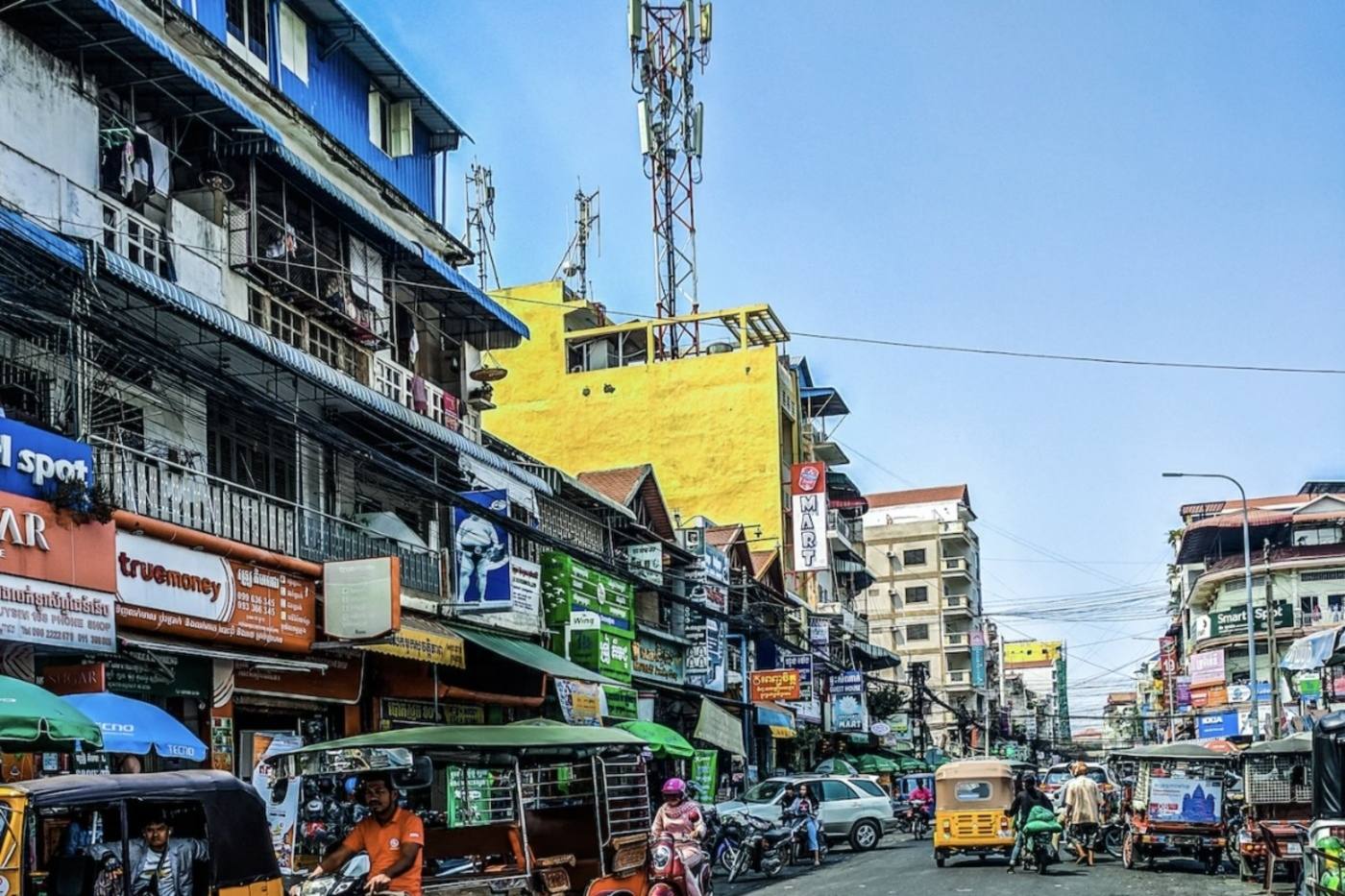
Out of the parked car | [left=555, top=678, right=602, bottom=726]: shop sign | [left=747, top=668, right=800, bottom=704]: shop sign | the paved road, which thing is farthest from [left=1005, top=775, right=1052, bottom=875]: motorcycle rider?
[left=747, top=668, right=800, bottom=704]: shop sign

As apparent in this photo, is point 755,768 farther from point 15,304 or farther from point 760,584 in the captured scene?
point 15,304

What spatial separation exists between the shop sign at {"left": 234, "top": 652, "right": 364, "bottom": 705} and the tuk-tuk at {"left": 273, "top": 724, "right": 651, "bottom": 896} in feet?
12.0

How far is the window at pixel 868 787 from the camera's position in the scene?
33.9 meters

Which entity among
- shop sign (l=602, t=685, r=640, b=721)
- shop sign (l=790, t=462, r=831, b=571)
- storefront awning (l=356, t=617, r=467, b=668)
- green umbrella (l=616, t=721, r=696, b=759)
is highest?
shop sign (l=790, t=462, r=831, b=571)

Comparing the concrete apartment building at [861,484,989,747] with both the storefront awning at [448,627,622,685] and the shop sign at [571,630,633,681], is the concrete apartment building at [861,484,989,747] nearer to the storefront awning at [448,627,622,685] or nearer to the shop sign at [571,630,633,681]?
the shop sign at [571,630,633,681]

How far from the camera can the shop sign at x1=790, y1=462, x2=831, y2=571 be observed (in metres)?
49.2

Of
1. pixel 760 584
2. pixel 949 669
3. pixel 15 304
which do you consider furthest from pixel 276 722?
pixel 949 669

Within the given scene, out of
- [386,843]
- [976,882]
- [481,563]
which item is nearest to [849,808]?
[976,882]

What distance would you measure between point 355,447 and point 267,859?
8.28m

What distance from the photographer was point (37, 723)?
11688 mm

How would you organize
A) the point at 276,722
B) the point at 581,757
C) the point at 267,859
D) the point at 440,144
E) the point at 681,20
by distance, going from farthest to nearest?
the point at 681,20 → the point at 440,144 → the point at 276,722 → the point at 581,757 → the point at 267,859

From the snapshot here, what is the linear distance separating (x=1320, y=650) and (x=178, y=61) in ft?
47.7

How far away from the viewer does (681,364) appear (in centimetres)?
5216

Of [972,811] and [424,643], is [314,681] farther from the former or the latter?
[972,811]
